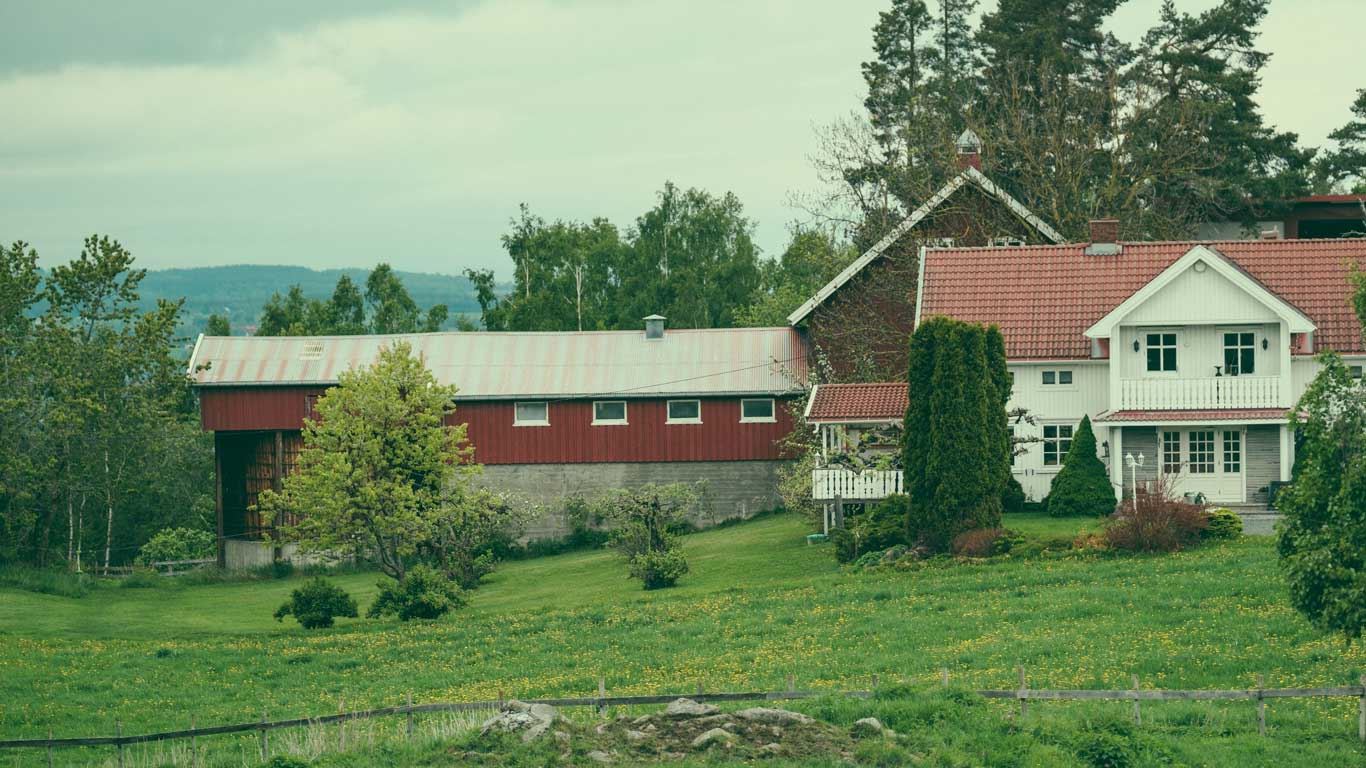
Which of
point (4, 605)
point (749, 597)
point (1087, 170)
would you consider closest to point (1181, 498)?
point (749, 597)

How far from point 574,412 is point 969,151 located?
614 inches

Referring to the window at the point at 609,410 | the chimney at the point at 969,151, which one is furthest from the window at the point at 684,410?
the chimney at the point at 969,151

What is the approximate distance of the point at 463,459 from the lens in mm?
53875

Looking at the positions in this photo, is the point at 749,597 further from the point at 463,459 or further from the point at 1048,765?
the point at 463,459

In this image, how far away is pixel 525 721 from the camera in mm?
21797

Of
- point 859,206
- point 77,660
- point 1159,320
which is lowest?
point 77,660

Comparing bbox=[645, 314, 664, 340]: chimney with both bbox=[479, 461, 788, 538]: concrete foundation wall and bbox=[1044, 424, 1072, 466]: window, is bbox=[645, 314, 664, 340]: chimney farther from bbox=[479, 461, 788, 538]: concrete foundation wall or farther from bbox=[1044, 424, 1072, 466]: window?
bbox=[1044, 424, 1072, 466]: window

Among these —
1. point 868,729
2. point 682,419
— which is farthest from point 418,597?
point 868,729

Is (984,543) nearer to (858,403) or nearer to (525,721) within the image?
(858,403)

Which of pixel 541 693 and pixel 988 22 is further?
pixel 988 22

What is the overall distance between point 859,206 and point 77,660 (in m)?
33.9

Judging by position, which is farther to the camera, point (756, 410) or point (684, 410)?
point (684, 410)

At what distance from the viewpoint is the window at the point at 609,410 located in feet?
181

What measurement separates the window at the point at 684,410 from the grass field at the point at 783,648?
1326 cm
